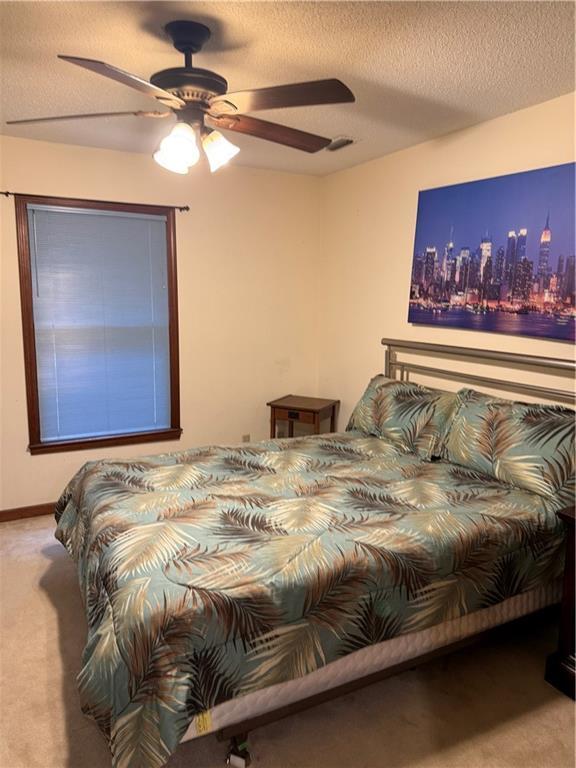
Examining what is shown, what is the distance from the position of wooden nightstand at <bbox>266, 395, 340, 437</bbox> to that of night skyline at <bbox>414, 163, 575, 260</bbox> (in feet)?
4.61

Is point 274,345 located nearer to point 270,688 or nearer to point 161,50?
point 161,50

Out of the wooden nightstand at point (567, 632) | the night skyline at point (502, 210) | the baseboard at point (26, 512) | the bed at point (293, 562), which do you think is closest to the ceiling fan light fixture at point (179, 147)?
the bed at point (293, 562)

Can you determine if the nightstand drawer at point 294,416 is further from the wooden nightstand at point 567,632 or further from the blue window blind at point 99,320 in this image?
the wooden nightstand at point 567,632

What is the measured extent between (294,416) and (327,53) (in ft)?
8.49

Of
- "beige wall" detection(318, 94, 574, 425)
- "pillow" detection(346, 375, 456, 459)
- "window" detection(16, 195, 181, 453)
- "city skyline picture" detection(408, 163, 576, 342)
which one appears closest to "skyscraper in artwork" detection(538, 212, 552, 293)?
"city skyline picture" detection(408, 163, 576, 342)

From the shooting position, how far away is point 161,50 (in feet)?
6.98

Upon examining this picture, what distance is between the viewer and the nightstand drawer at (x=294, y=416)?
13.5 ft

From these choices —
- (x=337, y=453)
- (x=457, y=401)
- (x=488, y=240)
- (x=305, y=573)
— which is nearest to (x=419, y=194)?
(x=488, y=240)

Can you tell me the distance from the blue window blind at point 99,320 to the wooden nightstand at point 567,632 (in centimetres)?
286

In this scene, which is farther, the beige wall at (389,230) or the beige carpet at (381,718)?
the beige wall at (389,230)

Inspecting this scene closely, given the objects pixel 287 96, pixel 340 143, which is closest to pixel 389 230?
pixel 340 143

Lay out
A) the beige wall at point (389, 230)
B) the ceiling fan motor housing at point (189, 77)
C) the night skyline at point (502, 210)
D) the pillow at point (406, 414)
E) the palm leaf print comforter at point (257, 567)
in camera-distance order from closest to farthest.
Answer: the palm leaf print comforter at point (257, 567) < the ceiling fan motor housing at point (189, 77) < the night skyline at point (502, 210) < the beige wall at point (389, 230) < the pillow at point (406, 414)

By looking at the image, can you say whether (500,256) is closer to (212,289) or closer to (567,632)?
(567,632)

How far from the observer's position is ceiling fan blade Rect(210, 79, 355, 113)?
1791 millimetres
